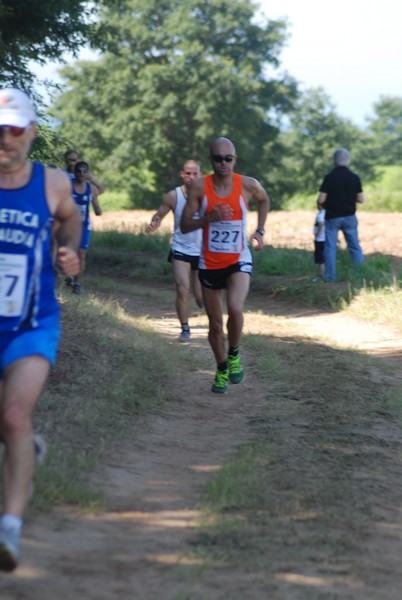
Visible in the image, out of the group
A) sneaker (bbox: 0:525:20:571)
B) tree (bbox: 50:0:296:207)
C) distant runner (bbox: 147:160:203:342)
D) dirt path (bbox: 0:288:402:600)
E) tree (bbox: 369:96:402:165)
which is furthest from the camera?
tree (bbox: 369:96:402:165)

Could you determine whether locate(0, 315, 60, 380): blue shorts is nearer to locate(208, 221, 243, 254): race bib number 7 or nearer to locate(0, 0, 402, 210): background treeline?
locate(208, 221, 243, 254): race bib number 7

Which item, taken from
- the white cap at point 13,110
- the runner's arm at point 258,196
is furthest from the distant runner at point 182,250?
the white cap at point 13,110

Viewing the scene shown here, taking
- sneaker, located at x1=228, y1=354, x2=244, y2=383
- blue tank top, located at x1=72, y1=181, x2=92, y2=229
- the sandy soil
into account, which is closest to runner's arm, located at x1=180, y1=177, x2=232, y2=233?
sneaker, located at x1=228, y1=354, x2=244, y2=383

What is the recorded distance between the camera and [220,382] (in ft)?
30.9

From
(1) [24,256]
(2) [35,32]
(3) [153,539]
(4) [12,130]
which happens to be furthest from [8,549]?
(2) [35,32]

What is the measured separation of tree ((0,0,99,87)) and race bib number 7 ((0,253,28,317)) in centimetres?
763

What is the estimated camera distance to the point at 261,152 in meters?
54.3

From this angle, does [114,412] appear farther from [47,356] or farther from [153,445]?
[47,356]

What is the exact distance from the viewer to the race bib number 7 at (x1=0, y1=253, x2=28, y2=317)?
460 cm

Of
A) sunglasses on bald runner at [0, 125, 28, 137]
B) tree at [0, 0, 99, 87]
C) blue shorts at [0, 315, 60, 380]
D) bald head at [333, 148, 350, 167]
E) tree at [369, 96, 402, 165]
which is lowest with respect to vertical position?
blue shorts at [0, 315, 60, 380]

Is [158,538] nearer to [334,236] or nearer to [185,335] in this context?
[185,335]

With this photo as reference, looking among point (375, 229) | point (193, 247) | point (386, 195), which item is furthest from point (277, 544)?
point (386, 195)

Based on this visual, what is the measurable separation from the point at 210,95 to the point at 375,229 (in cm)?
2486

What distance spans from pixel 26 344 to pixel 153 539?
118 cm
